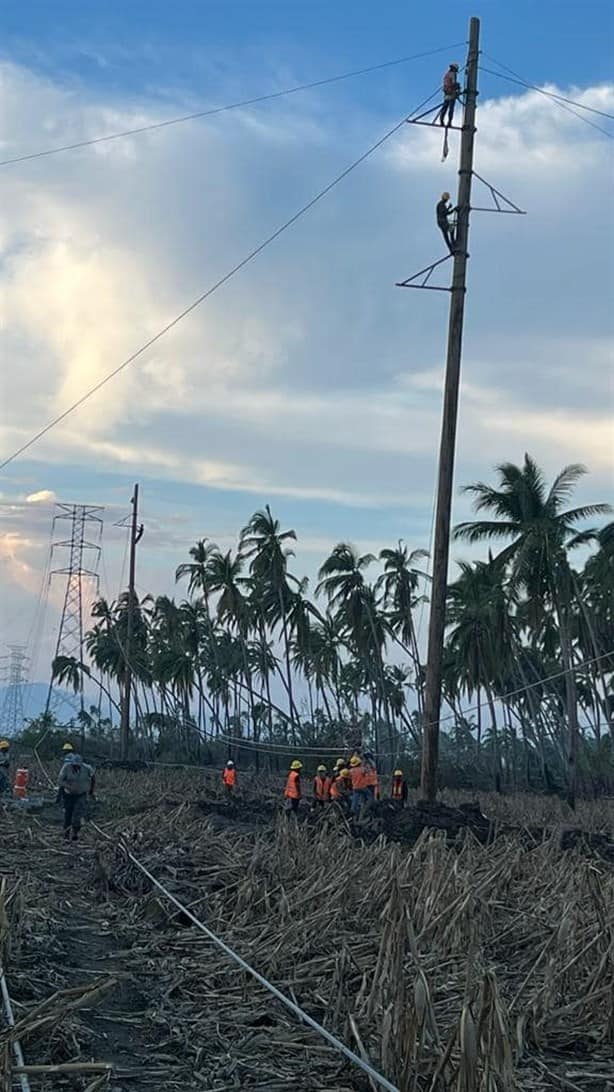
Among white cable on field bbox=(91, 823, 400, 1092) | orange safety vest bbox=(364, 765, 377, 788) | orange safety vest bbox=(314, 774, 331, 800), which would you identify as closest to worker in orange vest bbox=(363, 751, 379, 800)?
orange safety vest bbox=(364, 765, 377, 788)

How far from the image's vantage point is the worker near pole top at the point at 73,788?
61.4 feet

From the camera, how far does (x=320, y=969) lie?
26.9 feet

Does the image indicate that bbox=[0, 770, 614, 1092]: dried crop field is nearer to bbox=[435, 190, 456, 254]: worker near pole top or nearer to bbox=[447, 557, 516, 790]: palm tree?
bbox=[435, 190, 456, 254]: worker near pole top

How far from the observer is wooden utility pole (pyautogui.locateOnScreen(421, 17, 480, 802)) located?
1625cm

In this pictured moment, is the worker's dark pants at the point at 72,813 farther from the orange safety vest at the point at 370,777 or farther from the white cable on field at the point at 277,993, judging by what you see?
the orange safety vest at the point at 370,777

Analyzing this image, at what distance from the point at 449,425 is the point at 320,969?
972 centimetres

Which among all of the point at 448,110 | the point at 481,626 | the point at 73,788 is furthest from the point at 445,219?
the point at 481,626

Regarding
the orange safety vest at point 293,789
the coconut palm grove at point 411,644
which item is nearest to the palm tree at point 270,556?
the coconut palm grove at point 411,644

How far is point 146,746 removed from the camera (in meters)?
71.9

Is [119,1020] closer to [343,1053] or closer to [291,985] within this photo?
[291,985]

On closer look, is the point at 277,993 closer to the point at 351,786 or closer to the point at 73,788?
the point at 73,788

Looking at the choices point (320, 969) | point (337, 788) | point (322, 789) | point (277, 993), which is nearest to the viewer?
point (277, 993)

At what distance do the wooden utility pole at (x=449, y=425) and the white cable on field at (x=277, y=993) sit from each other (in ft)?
16.2

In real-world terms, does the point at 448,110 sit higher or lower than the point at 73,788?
higher
